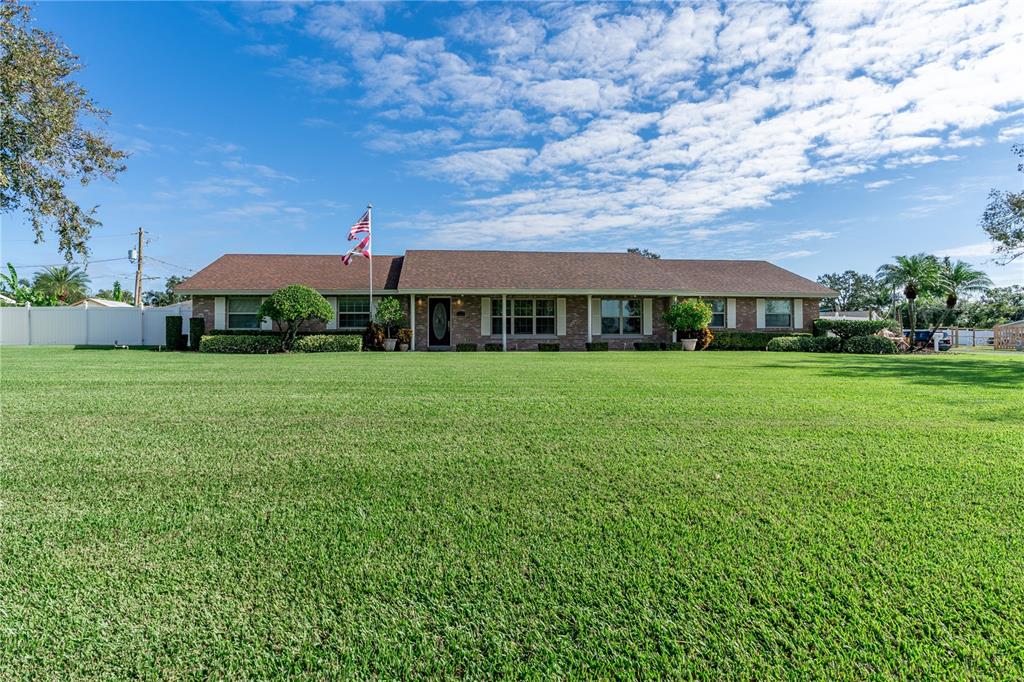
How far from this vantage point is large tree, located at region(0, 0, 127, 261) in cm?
1417

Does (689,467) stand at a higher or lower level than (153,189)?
lower

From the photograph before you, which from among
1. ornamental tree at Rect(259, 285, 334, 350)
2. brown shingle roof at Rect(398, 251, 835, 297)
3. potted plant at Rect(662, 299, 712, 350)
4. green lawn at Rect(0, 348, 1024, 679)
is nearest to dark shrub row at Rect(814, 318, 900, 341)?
brown shingle roof at Rect(398, 251, 835, 297)

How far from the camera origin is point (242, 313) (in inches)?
784

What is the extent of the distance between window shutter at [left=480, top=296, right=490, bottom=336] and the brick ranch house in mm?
41

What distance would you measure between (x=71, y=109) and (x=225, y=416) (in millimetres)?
17600

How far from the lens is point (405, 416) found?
4969 mm

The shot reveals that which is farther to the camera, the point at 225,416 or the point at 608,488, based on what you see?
the point at 225,416

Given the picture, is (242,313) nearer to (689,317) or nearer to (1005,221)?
(689,317)

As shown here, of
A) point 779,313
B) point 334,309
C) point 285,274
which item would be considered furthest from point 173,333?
point 779,313

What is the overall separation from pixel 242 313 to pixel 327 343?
5024 mm

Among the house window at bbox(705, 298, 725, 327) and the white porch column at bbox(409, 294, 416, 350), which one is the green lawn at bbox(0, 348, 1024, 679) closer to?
the white porch column at bbox(409, 294, 416, 350)

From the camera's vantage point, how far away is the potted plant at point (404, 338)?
1897 cm

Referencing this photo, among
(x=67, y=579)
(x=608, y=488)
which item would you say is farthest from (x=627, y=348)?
(x=67, y=579)

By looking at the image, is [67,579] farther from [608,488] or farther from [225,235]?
[225,235]
